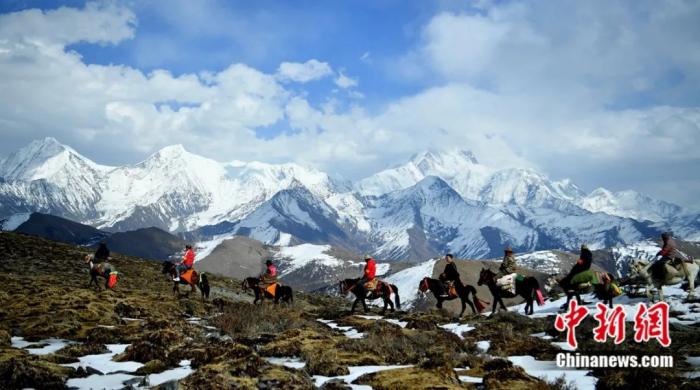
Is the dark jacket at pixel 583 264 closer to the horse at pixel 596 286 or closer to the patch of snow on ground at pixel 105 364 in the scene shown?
the horse at pixel 596 286

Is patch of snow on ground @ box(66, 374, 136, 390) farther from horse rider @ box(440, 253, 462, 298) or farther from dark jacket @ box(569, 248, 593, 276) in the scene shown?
dark jacket @ box(569, 248, 593, 276)

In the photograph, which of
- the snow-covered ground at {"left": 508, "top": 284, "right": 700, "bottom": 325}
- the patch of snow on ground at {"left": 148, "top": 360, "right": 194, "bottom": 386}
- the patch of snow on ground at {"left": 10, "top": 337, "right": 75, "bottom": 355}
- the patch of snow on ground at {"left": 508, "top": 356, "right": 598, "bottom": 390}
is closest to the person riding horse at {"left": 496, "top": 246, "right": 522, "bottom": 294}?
the snow-covered ground at {"left": 508, "top": 284, "right": 700, "bottom": 325}

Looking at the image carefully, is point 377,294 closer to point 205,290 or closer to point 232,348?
point 205,290

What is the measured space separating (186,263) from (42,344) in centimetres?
1839

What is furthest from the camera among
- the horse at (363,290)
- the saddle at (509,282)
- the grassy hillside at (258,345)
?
the horse at (363,290)

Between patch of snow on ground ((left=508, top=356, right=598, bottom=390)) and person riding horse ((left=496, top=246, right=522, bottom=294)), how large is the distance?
40.7ft

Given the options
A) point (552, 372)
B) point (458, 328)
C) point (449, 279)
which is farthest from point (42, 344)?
point (449, 279)

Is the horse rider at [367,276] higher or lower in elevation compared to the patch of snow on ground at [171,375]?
higher

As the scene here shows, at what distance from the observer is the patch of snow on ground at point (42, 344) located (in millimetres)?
15273

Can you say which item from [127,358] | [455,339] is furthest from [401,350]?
[127,358]

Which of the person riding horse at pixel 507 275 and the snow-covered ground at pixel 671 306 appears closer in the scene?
the snow-covered ground at pixel 671 306

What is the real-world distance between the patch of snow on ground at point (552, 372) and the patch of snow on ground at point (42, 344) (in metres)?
12.8

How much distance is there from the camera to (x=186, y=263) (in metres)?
34.5

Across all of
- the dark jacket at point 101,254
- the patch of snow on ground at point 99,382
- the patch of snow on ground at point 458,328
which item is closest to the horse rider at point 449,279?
the patch of snow on ground at point 458,328
